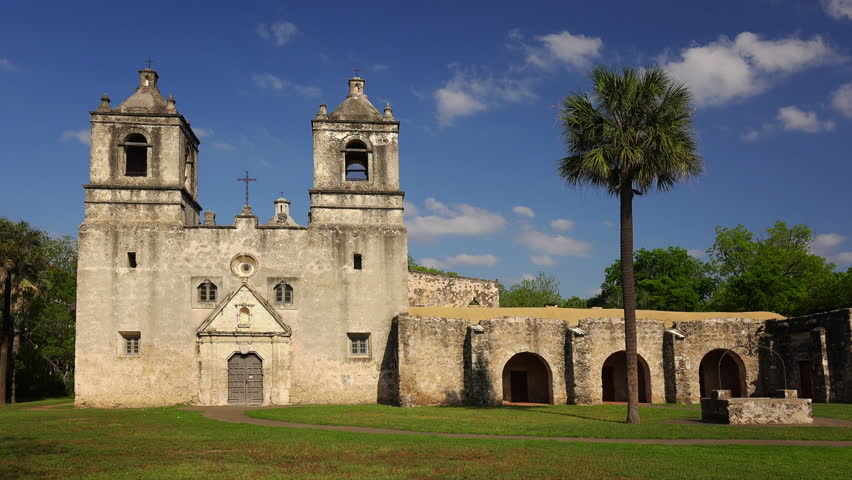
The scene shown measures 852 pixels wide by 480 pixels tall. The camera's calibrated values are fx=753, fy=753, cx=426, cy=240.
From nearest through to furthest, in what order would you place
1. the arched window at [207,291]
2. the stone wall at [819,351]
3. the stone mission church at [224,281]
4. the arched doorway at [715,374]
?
the stone wall at [819,351], the stone mission church at [224,281], the arched window at [207,291], the arched doorway at [715,374]

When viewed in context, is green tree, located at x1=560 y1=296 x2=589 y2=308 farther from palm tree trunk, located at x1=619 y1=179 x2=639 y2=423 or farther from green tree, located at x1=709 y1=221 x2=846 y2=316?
palm tree trunk, located at x1=619 y1=179 x2=639 y2=423

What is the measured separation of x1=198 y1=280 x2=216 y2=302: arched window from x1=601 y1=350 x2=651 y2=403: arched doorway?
17.5 meters

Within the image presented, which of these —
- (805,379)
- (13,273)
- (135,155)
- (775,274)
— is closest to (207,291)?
(135,155)

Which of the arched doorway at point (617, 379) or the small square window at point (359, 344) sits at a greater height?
the small square window at point (359, 344)

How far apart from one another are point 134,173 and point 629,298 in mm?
21783

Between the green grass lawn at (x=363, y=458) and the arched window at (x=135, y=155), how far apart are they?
51.1 ft

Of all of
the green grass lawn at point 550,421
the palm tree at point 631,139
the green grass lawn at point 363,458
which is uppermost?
the palm tree at point 631,139

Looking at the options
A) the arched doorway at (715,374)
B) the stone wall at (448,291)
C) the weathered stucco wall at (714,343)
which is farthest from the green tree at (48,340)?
the arched doorway at (715,374)

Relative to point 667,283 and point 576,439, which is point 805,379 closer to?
point 576,439

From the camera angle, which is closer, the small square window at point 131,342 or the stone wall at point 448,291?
the small square window at point 131,342

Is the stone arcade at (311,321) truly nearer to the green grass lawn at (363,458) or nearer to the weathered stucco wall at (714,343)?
the weathered stucco wall at (714,343)

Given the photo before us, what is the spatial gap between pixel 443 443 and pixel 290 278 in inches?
658

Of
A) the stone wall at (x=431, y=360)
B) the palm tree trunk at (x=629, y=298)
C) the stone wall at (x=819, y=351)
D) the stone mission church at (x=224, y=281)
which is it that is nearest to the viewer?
the palm tree trunk at (x=629, y=298)

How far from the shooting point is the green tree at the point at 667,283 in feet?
201
